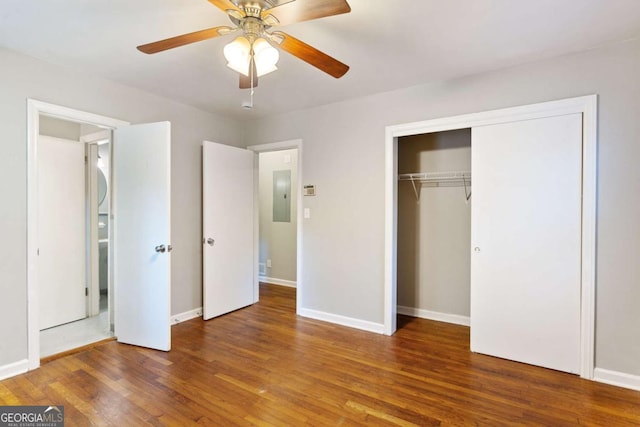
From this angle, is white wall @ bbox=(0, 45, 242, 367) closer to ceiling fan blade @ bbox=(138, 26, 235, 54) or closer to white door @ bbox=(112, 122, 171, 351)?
white door @ bbox=(112, 122, 171, 351)

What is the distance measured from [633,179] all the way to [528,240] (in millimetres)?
754

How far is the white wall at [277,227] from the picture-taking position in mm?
5125

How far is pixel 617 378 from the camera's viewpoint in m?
2.29

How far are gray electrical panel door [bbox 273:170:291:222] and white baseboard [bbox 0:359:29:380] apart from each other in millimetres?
3384

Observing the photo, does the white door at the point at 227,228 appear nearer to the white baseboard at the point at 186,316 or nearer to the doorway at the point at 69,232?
the white baseboard at the point at 186,316

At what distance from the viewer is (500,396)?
2.16m

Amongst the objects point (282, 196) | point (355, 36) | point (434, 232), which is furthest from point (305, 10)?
point (282, 196)

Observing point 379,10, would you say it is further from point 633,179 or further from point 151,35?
point 633,179

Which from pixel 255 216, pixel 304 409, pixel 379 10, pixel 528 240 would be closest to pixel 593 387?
pixel 528 240

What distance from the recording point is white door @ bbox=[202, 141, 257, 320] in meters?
3.63

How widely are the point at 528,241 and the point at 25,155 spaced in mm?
3899

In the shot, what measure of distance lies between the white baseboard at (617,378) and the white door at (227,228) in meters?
3.41

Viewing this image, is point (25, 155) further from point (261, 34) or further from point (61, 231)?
point (261, 34)

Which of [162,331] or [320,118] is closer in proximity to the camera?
[162,331]
